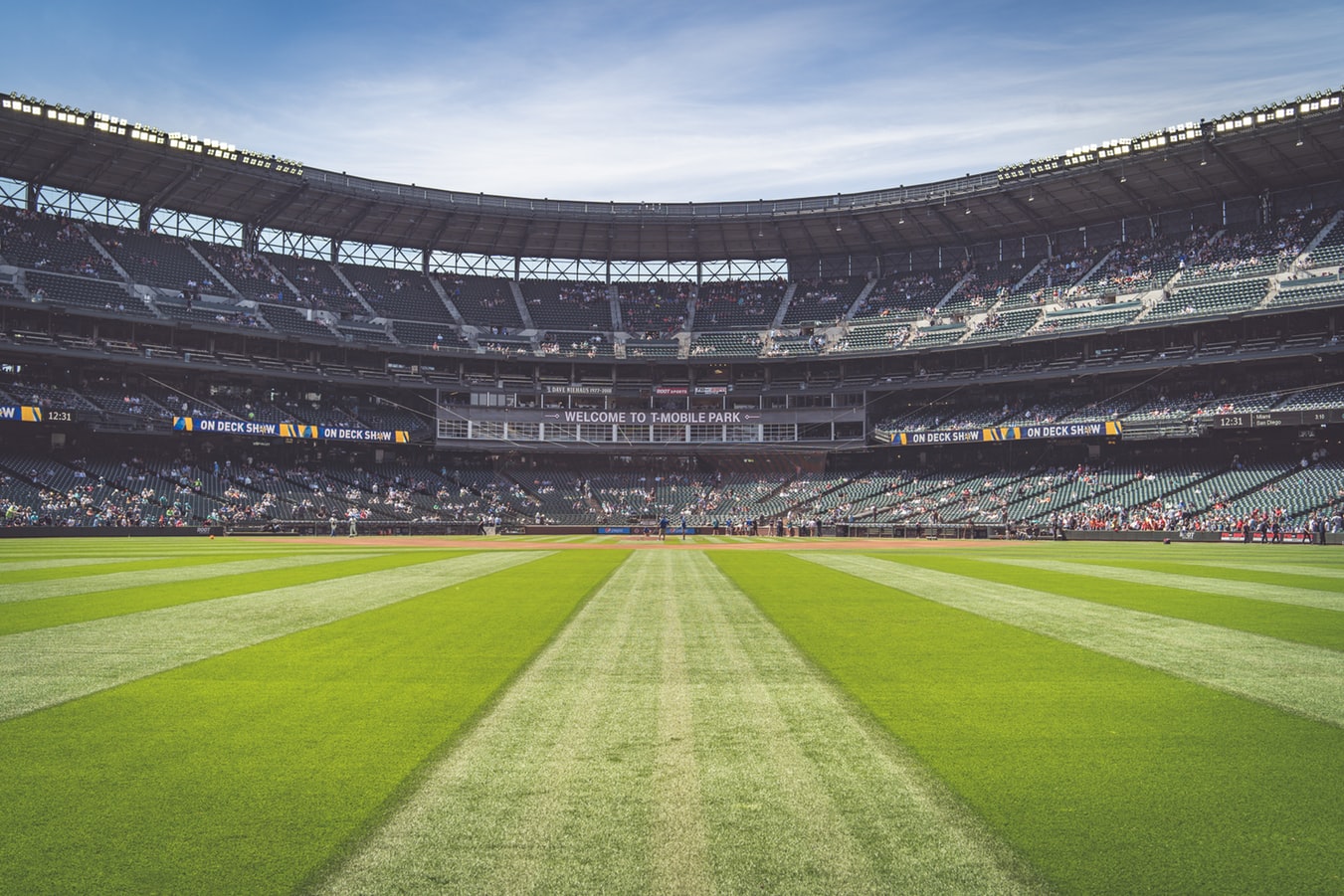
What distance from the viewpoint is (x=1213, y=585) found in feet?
58.2

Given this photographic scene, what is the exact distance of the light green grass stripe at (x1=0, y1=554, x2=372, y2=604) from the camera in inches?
603

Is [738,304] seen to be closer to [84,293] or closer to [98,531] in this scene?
[84,293]

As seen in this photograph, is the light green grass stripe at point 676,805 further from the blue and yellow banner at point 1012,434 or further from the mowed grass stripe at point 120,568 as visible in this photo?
the blue and yellow banner at point 1012,434

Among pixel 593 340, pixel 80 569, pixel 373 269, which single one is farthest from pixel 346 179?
pixel 80 569

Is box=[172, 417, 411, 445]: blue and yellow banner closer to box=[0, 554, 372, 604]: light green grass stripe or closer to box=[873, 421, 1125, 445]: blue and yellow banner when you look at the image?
box=[0, 554, 372, 604]: light green grass stripe

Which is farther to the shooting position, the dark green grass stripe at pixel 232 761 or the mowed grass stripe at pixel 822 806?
the dark green grass stripe at pixel 232 761

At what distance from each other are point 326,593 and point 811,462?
60.9 m

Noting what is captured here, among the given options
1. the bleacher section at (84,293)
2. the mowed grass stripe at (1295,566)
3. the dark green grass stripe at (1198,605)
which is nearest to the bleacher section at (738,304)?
the bleacher section at (84,293)

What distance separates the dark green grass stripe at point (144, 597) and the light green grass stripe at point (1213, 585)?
62.7 ft

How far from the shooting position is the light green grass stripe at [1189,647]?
7.50 m

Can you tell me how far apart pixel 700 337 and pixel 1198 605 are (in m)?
66.2

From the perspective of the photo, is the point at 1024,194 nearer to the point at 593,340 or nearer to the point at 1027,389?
the point at 1027,389

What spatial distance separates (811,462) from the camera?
241ft

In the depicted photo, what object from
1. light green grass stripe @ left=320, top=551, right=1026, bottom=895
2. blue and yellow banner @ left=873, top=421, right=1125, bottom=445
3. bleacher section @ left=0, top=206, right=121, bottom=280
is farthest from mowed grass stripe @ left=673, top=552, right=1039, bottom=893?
bleacher section @ left=0, top=206, right=121, bottom=280
